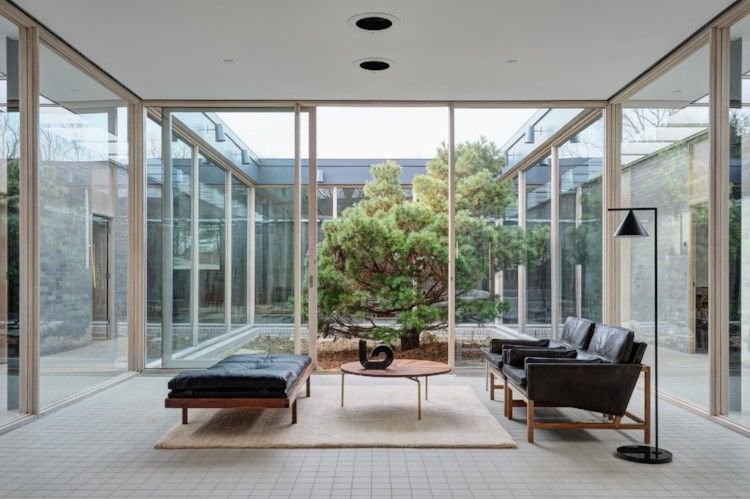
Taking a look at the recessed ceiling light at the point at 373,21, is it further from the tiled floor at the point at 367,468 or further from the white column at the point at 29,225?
the tiled floor at the point at 367,468

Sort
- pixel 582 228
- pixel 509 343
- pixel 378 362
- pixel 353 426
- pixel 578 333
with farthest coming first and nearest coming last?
1. pixel 582 228
2. pixel 509 343
3. pixel 578 333
4. pixel 378 362
5. pixel 353 426

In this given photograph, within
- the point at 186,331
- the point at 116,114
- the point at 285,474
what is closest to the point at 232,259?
the point at 186,331

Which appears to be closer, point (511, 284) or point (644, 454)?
point (644, 454)

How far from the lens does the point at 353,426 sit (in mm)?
4578

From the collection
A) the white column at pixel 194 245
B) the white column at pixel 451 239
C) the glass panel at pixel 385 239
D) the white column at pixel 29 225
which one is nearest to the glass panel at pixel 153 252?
the white column at pixel 194 245

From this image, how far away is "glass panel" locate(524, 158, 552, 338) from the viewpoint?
7184 mm

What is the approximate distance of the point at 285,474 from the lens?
360 centimetres

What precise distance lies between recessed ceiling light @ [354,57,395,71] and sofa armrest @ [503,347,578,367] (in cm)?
273

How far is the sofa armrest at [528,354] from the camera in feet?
15.8

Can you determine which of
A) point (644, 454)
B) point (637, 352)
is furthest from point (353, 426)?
point (637, 352)

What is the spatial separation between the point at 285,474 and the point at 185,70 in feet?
13.1

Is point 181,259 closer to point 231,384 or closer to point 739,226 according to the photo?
point 231,384

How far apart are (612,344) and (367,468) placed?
82.4 inches

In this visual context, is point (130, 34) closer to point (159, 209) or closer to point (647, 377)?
point (159, 209)
